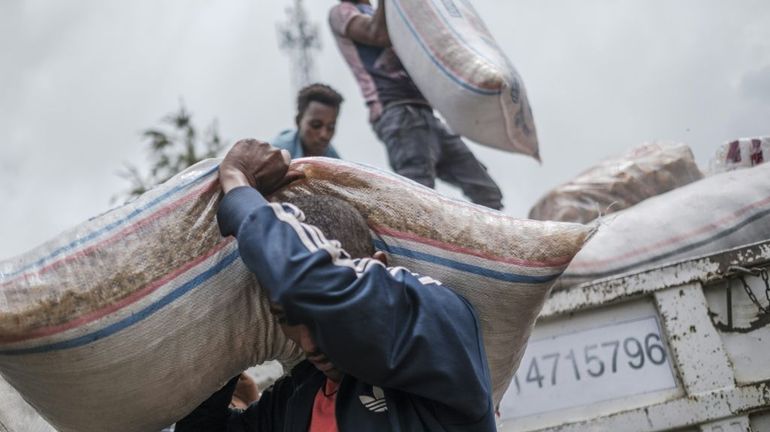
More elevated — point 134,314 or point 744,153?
point 134,314

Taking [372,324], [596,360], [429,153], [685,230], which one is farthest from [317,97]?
[372,324]

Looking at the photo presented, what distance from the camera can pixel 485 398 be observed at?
1.20m

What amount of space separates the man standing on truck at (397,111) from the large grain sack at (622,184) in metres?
0.43

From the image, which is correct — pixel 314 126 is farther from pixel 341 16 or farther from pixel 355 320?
pixel 355 320

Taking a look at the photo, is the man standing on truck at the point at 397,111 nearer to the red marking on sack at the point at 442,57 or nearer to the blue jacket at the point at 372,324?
the red marking on sack at the point at 442,57

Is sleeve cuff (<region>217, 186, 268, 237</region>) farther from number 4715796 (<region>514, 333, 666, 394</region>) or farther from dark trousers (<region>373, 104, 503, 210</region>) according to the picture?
dark trousers (<region>373, 104, 503, 210</region>)

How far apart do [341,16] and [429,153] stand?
73 centimetres

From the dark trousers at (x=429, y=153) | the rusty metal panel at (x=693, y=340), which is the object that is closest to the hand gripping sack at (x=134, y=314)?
the rusty metal panel at (x=693, y=340)

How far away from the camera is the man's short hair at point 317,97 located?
11.1 ft

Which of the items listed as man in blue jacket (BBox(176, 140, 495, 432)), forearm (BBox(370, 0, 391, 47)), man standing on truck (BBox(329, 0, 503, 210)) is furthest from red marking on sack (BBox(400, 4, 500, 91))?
man in blue jacket (BBox(176, 140, 495, 432))

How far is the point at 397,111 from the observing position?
11.5 feet

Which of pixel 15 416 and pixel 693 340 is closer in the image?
pixel 15 416

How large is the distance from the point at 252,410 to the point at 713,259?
4.73ft

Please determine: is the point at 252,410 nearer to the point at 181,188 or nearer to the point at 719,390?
the point at 181,188
